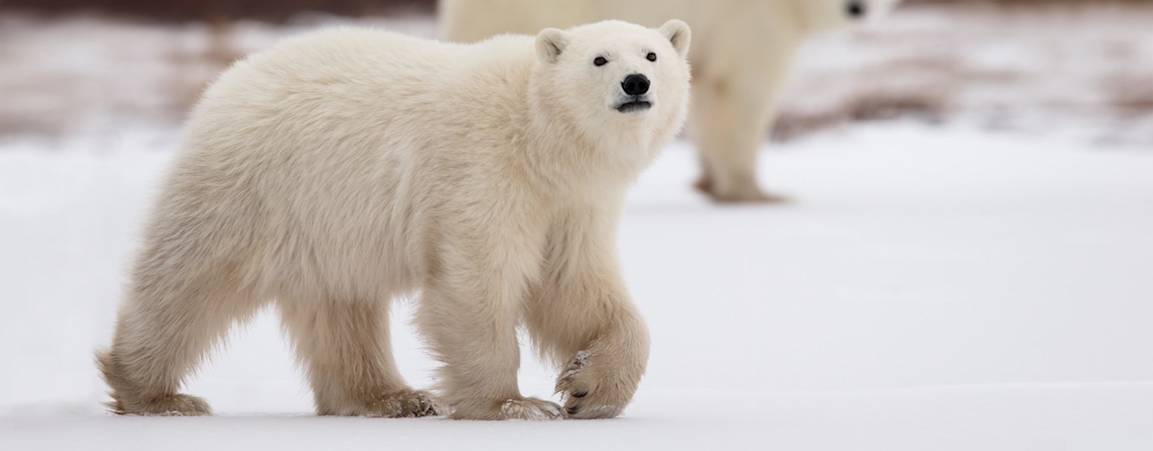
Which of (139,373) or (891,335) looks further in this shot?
(891,335)

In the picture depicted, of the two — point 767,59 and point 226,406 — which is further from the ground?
point 767,59

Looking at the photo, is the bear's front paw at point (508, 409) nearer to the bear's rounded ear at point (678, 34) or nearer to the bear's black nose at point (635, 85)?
the bear's black nose at point (635, 85)

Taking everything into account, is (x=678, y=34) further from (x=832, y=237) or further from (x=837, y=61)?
(x=837, y=61)

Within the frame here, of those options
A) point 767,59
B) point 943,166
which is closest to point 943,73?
point 943,166

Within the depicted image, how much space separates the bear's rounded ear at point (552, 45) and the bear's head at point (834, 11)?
192 inches

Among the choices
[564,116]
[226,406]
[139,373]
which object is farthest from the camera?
[226,406]

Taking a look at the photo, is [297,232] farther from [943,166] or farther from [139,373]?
[943,166]

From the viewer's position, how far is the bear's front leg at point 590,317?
12.4ft

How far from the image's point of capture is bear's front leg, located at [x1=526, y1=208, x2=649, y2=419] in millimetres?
3777

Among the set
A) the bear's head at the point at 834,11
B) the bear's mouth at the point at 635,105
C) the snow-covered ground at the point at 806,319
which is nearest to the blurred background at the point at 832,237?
the snow-covered ground at the point at 806,319

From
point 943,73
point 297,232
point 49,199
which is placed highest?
point 943,73

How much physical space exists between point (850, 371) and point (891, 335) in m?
0.48

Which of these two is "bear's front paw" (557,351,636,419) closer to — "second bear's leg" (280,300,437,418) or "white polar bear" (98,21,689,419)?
"white polar bear" (98,21,689,419)

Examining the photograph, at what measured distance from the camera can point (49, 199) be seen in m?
8.07
